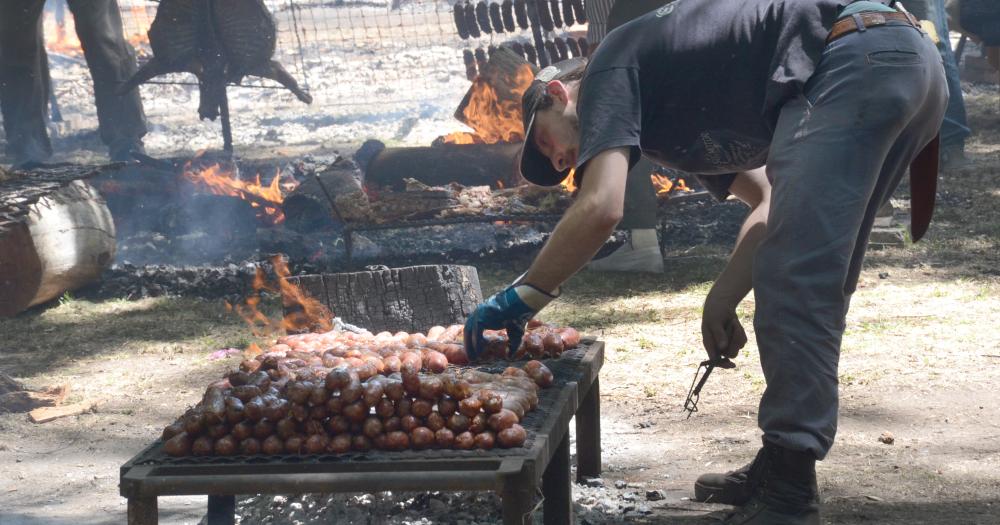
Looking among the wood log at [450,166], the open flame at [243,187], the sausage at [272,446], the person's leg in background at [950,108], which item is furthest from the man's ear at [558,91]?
the person's leg in background at [950,108]

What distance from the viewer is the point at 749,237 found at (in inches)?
170

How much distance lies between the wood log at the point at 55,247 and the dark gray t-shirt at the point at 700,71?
5.73m

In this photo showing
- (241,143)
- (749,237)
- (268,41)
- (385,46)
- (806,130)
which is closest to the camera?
(806,130)

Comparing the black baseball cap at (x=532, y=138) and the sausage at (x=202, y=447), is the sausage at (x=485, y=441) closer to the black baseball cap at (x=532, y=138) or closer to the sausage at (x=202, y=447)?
the sausage at (x=202, y=447)

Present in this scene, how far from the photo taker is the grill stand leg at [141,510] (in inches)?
123

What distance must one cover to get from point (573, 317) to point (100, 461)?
3475 millimetres

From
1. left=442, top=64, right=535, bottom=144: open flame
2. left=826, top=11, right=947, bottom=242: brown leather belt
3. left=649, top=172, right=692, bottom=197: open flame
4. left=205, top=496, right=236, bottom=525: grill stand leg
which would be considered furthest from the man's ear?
left=442, top=64, right=535, bottom=144: open flame

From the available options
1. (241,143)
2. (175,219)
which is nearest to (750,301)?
(175,219)

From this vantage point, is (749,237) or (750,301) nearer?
(749,237)

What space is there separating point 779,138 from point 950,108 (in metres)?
7.99

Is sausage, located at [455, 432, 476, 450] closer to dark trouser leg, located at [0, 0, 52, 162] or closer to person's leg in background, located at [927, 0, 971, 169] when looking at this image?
person's leg in background, located at [927, 0, 971, 169]

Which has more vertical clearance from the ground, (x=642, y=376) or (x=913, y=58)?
(x=913, y=58)

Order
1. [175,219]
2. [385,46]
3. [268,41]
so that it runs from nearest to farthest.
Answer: [175,219] < [268,41] < [385,46]

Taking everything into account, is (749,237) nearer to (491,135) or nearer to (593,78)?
(593,78)
